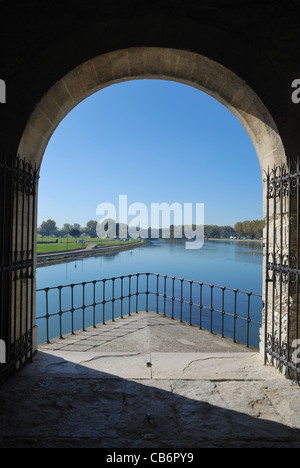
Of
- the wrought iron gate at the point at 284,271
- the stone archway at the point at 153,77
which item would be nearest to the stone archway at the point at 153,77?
the stone archway at the point at 153,77

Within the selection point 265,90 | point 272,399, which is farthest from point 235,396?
point 265,90

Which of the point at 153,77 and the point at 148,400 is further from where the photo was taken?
the point at 153,77

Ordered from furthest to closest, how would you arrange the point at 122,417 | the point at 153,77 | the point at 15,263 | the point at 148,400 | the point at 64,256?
the point at 64,256 → the point at 153,77 → the point at 15,263 → the point at 148,400 → the point at 122,417

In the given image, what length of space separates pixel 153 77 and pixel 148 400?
4.53 meters

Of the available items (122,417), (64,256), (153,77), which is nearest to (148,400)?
(122,417)

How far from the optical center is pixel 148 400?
2.94 metres

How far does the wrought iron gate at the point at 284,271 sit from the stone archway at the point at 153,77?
0.41m

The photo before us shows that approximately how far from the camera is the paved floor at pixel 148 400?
2.38m

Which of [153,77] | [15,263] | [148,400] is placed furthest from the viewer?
[153,77]

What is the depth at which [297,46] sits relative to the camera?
364cm

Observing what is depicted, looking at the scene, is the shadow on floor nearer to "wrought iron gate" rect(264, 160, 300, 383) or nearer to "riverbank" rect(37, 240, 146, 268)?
"wrought iron gate" rect(264, 160, 300, 383)

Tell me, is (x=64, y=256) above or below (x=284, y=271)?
below

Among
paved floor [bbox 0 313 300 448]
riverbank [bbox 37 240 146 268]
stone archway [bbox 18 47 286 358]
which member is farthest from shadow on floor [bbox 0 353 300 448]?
riverbank [bbox 37 240 146 268]

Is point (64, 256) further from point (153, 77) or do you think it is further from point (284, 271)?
point (284, 271)
